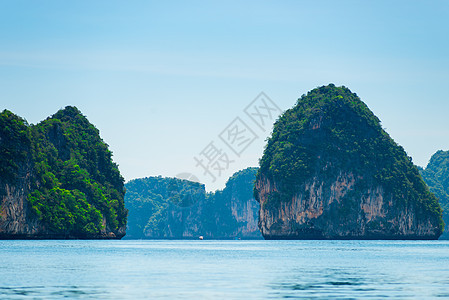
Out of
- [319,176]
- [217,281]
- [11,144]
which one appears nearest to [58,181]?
[11,144]

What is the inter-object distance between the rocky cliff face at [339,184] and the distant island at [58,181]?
3143 centimetres

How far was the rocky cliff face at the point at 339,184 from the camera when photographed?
5561 inches

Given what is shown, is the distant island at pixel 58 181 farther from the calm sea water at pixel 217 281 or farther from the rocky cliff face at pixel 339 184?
the calm sea water at pixel 217 281

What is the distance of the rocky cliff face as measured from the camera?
141 m

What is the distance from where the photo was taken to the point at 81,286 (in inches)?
1275

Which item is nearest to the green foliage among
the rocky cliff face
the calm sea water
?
the calm sea water

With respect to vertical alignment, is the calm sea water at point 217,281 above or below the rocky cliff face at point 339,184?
below

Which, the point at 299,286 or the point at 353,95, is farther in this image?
the point at 353,95

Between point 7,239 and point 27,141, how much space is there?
15.3 metres

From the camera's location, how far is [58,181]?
119125mm

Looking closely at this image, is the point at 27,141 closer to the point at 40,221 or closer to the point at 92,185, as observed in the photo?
the point at 40,221

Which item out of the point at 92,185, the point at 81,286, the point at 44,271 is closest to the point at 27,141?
the point at 92,185

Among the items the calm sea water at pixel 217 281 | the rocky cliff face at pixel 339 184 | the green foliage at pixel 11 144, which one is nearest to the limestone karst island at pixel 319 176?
the rocky cliff face at pixel 339 184

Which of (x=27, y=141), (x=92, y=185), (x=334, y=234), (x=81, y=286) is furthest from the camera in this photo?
(x=334, y=234)
